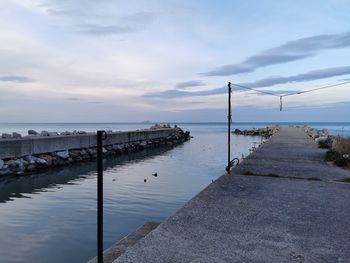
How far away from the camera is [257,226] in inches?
213

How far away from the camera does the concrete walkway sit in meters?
4.33

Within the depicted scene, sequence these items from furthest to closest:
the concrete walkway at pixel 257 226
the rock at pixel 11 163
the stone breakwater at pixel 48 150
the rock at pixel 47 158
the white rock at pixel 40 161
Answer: the rock at pixel 47 158, the white rock at pixel 40 161, the stone breakwater at pixel 48 150, the rock at pixel 11 163, the concrete walkway at pixel 257 226

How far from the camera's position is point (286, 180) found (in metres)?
9.52

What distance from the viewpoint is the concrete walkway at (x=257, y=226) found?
4328mm

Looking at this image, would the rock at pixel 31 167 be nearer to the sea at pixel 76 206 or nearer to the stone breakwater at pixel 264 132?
the sea at pixel 76 206

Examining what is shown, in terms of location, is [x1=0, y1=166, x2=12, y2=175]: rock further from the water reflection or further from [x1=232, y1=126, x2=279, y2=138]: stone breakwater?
[x1=232, y1=126, x2=279, y2=138]: stone breakwater

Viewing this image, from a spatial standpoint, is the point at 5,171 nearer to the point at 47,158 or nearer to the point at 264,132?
the point at 47,158

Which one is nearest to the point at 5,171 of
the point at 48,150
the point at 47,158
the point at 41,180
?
the point at 41,180

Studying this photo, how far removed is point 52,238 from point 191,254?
159 inches

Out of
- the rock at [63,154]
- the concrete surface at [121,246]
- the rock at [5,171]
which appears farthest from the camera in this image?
the rock at [63,154]

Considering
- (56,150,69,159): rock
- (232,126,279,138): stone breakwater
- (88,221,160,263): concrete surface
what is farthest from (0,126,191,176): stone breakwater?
(232,126,279,138): stone breakwater

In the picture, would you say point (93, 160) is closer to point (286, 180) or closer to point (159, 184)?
point (159, 184)

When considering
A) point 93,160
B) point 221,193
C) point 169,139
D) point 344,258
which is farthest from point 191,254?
point 169,139

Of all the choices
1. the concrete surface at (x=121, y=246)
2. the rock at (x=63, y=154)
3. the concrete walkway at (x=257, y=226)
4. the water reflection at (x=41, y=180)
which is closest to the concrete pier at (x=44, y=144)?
the rock at (x=63, y=154)
